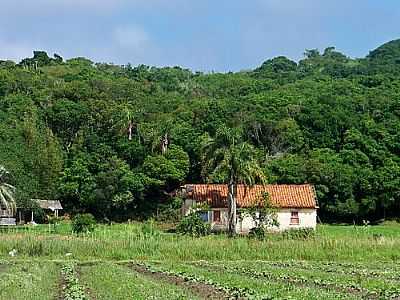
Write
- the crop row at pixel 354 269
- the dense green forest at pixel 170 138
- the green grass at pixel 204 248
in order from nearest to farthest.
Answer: the crop row at pixel 354 269, the green grass at pixel 204 248, the dense green forest at pixel 170 138

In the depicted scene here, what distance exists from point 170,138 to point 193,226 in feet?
104

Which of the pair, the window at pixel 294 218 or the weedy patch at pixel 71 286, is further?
the window at pixel 294 218

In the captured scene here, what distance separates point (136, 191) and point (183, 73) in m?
61.4

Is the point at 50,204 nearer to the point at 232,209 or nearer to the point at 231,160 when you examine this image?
the point at 232,209

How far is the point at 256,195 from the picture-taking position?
207ft

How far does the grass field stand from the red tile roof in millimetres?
21476

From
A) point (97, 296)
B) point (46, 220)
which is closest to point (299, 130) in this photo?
point (46, 220)

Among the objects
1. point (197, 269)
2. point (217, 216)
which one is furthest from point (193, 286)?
point (217, 216)

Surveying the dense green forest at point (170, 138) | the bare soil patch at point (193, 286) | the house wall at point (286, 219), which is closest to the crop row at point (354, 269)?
the bare soil patch at point (193, 286)

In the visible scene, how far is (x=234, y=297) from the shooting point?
18500 mm

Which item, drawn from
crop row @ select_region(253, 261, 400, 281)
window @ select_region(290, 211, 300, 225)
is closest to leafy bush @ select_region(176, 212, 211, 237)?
window @ select_region(290, 211, 300, 225)

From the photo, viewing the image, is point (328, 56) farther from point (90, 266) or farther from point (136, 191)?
point (90, 266)

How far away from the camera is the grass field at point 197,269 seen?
65.7 ft

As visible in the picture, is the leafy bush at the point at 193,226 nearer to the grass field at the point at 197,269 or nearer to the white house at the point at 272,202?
the white house at the point at 272,202
